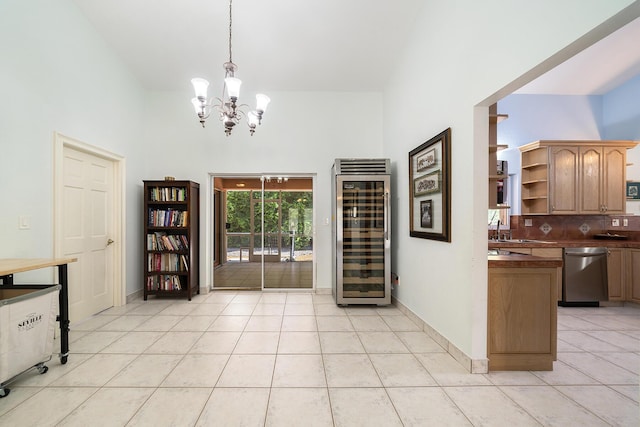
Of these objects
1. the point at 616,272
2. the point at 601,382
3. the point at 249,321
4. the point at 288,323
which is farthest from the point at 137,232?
the point at 616,272

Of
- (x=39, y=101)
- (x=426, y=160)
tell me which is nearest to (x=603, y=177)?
(x=426, y=160)

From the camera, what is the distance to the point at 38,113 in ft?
8.64

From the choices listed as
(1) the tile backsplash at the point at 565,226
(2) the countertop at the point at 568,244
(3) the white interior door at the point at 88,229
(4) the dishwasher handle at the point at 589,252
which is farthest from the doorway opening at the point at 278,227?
(4) the dishwasher handle at the point at 589,252

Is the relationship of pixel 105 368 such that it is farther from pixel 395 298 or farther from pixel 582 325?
pixel 582 325

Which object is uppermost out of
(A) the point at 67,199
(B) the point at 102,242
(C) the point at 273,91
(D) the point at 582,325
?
(C) the point at 273,91

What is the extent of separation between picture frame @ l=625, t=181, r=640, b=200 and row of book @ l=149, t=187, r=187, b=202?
277 inches

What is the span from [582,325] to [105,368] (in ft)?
16.5

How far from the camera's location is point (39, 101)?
8.66 feet

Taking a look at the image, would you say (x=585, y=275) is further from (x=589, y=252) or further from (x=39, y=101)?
(x=39, y=101)

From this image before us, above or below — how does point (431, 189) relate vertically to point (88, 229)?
above

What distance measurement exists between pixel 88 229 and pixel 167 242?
1003mm

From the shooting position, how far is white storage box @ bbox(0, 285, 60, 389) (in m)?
1.84

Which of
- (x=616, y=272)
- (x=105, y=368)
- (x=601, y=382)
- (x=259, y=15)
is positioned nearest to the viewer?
(x=601, y=382)

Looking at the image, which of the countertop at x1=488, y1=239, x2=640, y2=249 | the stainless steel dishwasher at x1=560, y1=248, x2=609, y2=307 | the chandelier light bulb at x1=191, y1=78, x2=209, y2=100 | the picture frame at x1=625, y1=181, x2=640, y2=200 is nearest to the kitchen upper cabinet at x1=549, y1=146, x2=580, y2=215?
the countertop at x1=488, y1=239, x2=640, y2=249
